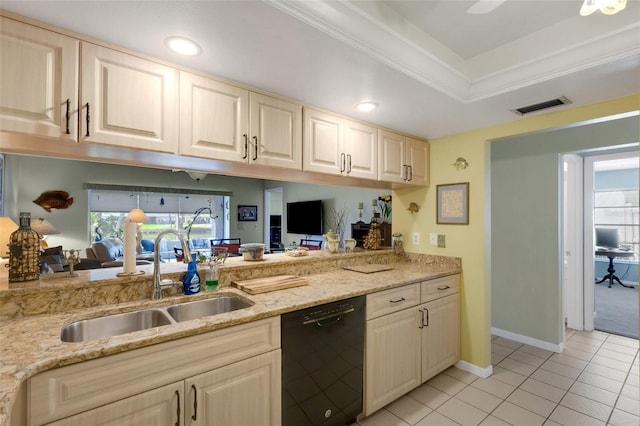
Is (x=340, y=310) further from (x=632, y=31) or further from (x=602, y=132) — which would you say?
(x=602, y=132)

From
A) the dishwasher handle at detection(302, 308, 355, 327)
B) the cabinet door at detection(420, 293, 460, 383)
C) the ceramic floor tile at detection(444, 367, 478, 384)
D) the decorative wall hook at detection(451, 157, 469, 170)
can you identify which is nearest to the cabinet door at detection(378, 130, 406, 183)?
the decorative wall hook at detection(451, 157, 469, 170)

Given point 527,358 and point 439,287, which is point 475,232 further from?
point 527,358

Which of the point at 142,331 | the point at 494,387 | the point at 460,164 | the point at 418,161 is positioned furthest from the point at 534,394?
the point at 142,331

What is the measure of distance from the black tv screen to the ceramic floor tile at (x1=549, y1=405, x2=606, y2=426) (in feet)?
16.0

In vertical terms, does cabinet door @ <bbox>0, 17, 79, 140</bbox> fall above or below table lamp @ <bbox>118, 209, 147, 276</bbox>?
above

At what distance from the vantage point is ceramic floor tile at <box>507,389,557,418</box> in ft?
6.84

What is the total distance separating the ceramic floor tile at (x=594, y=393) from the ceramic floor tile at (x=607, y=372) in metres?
0.31

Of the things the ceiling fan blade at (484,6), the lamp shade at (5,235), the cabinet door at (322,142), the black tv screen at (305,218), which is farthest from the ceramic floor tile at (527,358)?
the black tv screen at (305,218)

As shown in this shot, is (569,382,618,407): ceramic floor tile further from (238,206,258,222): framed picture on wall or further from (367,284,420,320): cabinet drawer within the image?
(238,206,258,222): framed picture on wall

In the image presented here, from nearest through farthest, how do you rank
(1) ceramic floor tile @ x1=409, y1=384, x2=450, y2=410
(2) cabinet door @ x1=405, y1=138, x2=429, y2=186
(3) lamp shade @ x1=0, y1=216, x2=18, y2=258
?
(3) lamp shade @ x1=0, y1=216, x2=18, y2=258 < (1) ceramic floor tile @ x1=409, y1=384, x2=450, y2=410 < (2) cabinet door @ x1=405, y1=138, x2=429, y2=186

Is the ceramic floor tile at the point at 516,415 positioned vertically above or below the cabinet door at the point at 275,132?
below

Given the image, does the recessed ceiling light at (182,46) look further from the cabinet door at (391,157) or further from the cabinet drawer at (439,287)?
the cabinet drawer at (439,287)

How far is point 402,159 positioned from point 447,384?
1941 mm

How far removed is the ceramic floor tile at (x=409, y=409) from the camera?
200 cm
